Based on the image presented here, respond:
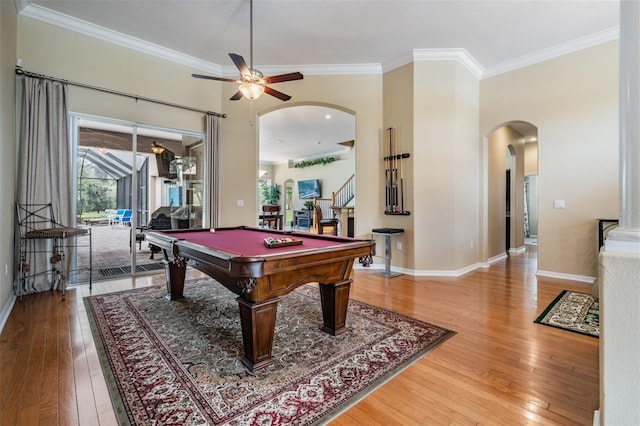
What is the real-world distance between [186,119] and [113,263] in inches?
111

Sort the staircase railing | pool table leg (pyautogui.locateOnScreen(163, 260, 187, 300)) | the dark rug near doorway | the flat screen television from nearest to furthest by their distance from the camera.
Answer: pool table leg (pyautogui.locateOnScreen(163, 260, 187, 300)), the dark rug near doorway, the staircase railing, the flat screen television

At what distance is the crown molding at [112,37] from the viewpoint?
12.3 ft

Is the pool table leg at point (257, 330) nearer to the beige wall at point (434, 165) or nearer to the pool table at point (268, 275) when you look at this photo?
the pool table at point (268, 275)

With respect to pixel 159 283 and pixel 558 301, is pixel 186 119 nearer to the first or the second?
pixel 159 283

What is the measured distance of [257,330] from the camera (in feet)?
6.64

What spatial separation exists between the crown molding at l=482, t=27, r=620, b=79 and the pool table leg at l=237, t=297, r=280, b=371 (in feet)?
17.7

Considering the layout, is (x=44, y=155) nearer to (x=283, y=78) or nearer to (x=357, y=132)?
(x=283, y=78)

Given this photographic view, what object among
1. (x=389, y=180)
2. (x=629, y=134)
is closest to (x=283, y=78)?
(x=389, y=180)

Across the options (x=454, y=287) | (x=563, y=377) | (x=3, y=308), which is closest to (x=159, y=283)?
(x=3, y=308)

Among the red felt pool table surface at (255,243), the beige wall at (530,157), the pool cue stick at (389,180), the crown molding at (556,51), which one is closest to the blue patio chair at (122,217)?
the red felt pool table surface at (255,243)

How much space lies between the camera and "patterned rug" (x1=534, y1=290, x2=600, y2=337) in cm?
273

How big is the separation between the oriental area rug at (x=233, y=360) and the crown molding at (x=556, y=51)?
4603 mm

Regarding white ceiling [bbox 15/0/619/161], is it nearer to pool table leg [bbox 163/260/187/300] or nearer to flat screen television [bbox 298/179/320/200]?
pool table leg [bbox 163/260/187/300]

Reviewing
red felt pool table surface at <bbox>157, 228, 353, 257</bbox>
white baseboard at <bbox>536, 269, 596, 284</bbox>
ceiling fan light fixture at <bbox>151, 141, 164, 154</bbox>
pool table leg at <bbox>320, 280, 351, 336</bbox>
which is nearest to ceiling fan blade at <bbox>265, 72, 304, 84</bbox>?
red felt pool table surface at <bbox>157, 228, 353, 257</bbox>
